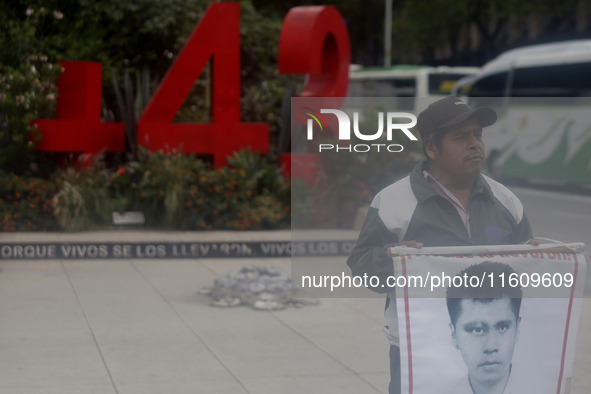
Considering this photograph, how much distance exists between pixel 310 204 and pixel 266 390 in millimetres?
3219

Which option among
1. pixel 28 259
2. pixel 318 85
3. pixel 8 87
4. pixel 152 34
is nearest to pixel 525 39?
pixel 152 34

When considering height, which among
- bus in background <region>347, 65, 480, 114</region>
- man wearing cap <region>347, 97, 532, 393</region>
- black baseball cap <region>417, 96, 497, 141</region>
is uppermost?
bus in background <region>347, 65, 480, 114</region>

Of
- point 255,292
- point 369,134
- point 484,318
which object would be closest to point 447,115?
point 369,134

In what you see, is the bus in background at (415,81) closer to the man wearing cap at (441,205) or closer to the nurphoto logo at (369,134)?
the nurphoto logo at (369,134)

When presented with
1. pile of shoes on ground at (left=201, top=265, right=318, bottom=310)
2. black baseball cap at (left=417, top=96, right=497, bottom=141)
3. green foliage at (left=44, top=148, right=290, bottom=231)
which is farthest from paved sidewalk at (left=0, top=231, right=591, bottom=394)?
green foliage at (left=44, top=148, right=290, bottom=231)

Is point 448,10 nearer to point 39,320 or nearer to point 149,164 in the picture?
point 149,164

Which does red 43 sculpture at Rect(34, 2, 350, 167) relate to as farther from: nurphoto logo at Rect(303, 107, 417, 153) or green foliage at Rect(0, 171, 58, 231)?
nurphoto logo at Rect(303, 107, 417, 153)

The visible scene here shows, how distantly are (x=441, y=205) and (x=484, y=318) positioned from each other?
1.60 ft

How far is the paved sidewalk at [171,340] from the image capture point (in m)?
6.38

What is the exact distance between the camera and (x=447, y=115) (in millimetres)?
3945

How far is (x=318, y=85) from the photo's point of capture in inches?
627

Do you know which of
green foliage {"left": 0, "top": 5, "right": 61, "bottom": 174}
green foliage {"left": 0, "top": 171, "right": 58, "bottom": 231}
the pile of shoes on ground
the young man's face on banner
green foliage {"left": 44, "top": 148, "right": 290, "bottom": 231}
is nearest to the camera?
the young man's face on banner

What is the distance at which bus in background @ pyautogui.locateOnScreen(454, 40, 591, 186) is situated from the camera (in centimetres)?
2303

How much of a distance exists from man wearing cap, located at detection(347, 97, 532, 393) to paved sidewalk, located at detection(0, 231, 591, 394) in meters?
2.44
